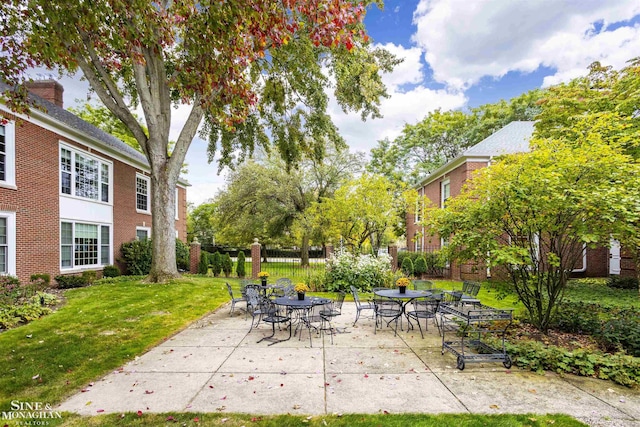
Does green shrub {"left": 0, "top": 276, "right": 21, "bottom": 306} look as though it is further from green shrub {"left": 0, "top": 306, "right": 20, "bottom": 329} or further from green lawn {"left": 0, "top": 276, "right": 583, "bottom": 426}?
green lawn {"left": 0, "top": 276, "right": 583, "bottom": 426}

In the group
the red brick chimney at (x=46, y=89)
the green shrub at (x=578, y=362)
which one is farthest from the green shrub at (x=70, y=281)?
the green shrub at (x=578, y=362)

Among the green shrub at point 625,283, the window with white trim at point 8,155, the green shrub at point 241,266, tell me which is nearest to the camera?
the window with white trim at point 8,155

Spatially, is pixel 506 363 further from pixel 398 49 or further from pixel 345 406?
pixel 398 49

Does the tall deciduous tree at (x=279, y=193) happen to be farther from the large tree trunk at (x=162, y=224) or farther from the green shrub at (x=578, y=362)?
the green shrub at (x=578, y=362)

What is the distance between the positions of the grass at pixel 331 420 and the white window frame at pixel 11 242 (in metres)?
9.92

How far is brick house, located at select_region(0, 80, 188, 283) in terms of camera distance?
1042 cm

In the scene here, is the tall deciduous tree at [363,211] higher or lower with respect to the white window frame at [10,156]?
lower

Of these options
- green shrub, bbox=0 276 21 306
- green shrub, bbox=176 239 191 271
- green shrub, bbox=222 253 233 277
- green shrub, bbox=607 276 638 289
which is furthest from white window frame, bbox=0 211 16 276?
green shrub, bbox=607 276 638 289

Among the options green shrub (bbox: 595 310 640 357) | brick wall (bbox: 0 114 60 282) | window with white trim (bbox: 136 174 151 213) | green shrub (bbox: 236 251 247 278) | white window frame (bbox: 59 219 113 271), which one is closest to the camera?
green shrub (bbox: 595 310 640 357)

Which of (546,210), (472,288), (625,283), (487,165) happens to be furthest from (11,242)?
(625,283)

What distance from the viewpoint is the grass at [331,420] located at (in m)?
3.42

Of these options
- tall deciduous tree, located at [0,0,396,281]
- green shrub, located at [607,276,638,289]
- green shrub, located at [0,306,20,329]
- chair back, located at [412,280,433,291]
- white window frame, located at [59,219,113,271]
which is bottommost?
green shrub, located at [607,276,638,289]

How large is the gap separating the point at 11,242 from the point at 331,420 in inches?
487

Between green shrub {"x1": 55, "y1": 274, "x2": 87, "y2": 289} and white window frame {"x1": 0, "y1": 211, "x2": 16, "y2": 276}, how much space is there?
1.68 meters
